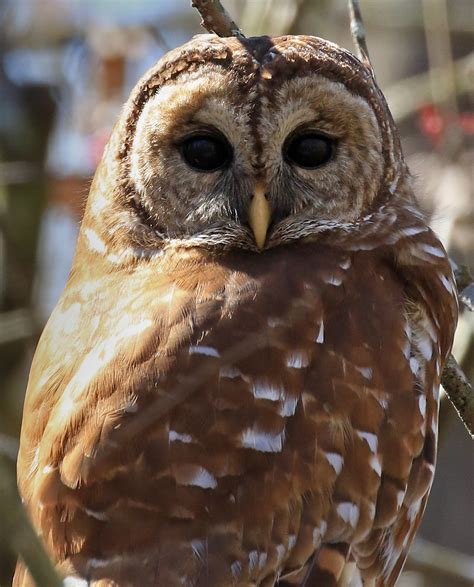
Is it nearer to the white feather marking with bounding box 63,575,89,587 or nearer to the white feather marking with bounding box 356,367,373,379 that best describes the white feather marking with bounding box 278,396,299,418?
the white feather marking with bounding box 356,367,373,379

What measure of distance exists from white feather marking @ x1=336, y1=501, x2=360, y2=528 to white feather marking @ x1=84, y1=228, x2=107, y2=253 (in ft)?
4.60

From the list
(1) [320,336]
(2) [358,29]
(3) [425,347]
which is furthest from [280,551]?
(2) [358,29]

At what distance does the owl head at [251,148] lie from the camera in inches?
167

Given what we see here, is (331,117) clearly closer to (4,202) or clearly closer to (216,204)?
(216,204)

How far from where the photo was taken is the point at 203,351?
3723mm

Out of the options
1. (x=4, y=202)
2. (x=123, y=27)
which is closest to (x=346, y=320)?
(x=4, y=202)

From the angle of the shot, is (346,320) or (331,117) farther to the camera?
(331,117)

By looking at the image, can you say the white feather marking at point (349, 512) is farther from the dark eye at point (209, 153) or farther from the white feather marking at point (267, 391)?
the dark eye at point (209, 153)

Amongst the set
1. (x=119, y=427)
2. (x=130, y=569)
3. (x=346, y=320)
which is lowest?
(x=130, y=569)

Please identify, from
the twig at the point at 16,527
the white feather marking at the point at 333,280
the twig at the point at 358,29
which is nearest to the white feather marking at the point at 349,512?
the white feather marking at the point at 333,280

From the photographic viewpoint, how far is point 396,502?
3.98m

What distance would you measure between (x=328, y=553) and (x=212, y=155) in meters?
1.55

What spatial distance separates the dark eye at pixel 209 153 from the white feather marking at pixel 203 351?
0.89 metres

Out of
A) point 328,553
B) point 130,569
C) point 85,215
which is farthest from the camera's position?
point 85,215
